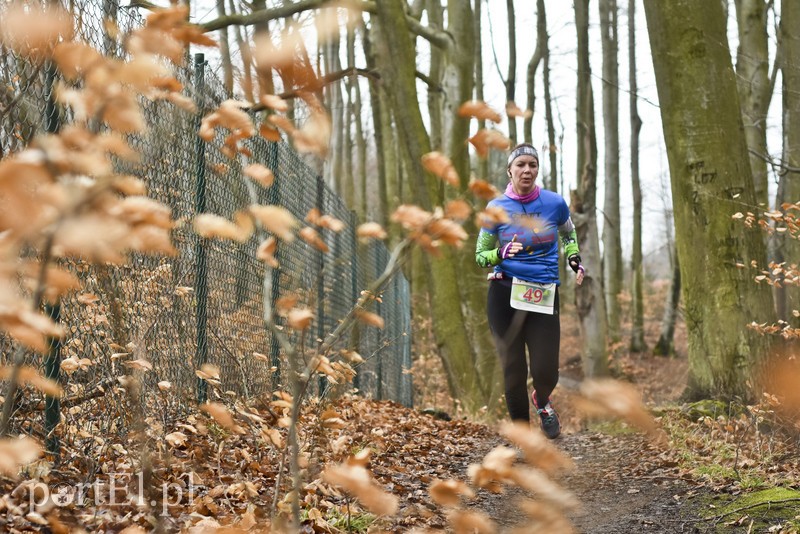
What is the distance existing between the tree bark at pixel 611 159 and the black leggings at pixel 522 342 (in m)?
8.28

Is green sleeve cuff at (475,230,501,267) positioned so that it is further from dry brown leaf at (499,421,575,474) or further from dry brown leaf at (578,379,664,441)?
dry brown leaf at (499,421,575,474)

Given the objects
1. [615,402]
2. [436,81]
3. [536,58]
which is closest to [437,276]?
[436,81]

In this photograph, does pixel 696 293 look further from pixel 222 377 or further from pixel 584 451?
pixel 222 377

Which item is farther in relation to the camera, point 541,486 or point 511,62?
point 511,62

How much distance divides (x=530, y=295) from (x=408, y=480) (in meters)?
1.75

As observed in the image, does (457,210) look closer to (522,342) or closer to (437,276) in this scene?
(522,342)

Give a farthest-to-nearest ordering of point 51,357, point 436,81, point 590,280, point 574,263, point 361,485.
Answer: point 436,81 → point 590,280 → point 574,263 → point 51,357 → point 361,485

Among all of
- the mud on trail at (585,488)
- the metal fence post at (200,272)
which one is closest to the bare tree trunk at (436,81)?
the mud on trail at (585,488)

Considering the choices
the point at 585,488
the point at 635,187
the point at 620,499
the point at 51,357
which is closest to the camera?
the point at 51,357

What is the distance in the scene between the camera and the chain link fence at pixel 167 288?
3.40 metres

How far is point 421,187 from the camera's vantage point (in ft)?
28.8

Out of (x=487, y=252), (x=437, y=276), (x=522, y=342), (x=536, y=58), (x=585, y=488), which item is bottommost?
(x=585, y=488)

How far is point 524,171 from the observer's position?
241 inches

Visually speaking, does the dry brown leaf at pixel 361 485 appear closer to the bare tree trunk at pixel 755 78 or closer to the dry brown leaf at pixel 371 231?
the dry brown leaf at pixel 371 231
